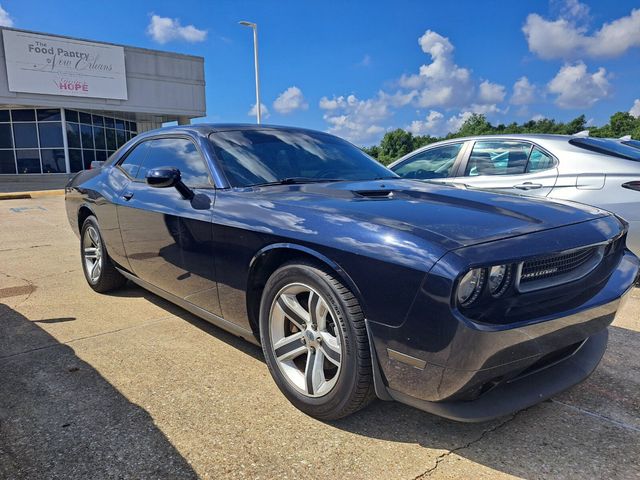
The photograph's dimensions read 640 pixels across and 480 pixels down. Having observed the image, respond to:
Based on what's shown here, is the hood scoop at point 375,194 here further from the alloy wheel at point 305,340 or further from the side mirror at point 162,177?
the side mirror at point 162,177

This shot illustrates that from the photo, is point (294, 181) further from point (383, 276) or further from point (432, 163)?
point (432, 163)

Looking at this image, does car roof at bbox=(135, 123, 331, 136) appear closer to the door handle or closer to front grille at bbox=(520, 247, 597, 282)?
front grille at bbox=(520, 247, 597, 282)

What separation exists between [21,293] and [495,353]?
173 inches

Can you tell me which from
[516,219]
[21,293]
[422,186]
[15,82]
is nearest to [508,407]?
[516,219]

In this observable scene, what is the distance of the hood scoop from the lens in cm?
253

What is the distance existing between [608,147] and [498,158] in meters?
1.05

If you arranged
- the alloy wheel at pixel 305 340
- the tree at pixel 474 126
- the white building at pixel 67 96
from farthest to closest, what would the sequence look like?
the tree at pixel 474 126 → the white building at pixel 67 96 → the alloy wheel at pixel 305 340

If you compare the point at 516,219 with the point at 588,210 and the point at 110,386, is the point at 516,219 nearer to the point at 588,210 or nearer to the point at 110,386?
the point at 588,210

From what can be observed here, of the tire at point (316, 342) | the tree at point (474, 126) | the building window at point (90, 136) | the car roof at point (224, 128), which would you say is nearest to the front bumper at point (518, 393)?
the tire at point (316, 342)

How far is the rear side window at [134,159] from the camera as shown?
395 centimetres

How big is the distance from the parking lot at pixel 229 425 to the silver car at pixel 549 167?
61.2 inches

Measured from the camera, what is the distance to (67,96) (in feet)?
77.0

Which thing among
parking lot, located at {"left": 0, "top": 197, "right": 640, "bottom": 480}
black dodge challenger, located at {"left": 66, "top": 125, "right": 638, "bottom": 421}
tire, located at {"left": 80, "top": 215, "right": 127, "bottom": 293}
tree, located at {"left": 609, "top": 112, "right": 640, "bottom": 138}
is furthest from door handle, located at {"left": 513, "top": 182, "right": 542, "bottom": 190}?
tree, located at {"left": 609, "top": 112, "right": 640, "bottom": 138}

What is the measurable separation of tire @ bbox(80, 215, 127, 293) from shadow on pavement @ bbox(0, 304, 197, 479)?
1320mm
